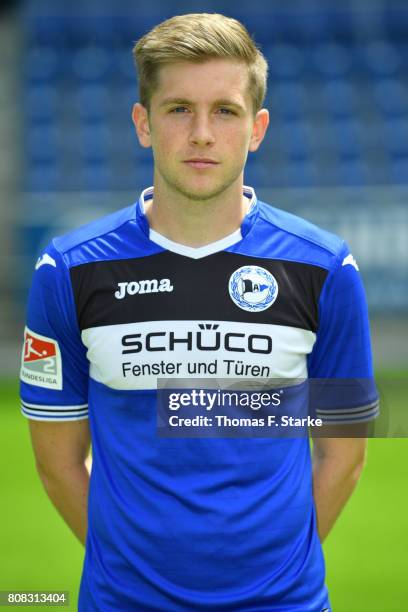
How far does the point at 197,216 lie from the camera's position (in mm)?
2377

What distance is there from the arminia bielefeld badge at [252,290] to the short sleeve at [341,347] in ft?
0.37

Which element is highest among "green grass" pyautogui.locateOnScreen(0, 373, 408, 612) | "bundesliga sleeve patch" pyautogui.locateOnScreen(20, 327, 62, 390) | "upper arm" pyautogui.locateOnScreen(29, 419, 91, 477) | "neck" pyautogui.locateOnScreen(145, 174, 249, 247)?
"neck" pyautogui.locateOnScreen(145, 174, 249, 247)

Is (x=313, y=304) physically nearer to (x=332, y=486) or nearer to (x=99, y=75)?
(x=332, y=486)

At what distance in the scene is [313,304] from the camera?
2361 mm

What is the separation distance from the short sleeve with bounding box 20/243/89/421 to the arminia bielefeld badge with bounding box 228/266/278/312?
1.16 feet

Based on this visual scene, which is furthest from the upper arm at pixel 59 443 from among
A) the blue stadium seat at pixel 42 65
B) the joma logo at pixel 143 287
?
the blue stadium seat at pixel 42 65

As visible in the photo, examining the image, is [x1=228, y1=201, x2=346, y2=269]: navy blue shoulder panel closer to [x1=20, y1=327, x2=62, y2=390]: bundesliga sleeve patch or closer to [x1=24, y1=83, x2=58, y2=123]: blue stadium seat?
[x1=20, y1=327, x2=62, y2=390]: bundesliga sleeve patch

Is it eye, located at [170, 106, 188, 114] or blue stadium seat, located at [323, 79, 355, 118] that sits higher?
blue stadium seat, located at [323, 79, 355, 118]

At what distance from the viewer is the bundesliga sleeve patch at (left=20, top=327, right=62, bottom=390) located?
7.93 feet

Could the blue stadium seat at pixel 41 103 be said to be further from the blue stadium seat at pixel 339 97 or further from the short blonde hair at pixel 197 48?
the short blonde hair at pixel 197 48

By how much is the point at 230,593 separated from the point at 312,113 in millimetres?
13407

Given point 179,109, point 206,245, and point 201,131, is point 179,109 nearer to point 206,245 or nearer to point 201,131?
point 201,131

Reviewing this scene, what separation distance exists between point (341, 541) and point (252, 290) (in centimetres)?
403

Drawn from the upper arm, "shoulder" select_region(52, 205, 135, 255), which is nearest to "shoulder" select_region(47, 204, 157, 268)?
"shoulder" select_region(52, 205, 135, 255)
